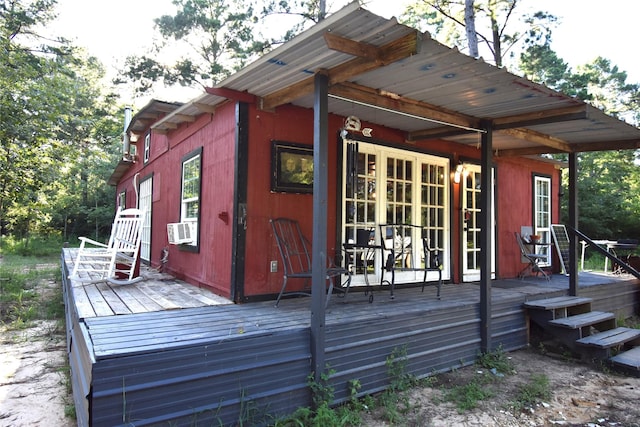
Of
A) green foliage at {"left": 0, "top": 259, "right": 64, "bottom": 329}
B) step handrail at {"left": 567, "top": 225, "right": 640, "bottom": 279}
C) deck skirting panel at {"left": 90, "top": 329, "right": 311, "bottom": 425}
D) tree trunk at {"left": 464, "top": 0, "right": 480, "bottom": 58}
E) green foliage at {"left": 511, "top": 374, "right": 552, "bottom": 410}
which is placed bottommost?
green foliage at {"left": 511, "top": 374, "right": 552, "bottom": 410}

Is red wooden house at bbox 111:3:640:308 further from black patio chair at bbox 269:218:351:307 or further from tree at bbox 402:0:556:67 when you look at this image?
tree at bbox 402:0:556:67

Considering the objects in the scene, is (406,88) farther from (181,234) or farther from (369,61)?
(181,234)

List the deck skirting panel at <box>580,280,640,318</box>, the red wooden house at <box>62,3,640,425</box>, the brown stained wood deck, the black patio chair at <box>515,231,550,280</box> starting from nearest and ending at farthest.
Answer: the red wooden house at <box>62,3,640,425</box> → the brown stained wood deck → the deck skirting panel at <box>580,280,640,318</box> → the black patio chair at <box>515,231,550,280</box>

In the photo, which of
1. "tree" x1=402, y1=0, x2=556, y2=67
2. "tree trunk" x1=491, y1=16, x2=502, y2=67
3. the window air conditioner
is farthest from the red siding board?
"tree" x1=402, y1=0, x2=556, y2=67

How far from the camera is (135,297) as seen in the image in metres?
3.96

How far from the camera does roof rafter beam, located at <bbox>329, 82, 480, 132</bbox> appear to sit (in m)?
3.35

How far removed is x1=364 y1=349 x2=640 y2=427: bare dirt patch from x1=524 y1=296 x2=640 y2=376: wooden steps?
0.51 ft

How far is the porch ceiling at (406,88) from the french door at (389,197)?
0.42 metres

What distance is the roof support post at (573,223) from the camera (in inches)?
211

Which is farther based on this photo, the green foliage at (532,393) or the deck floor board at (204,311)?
the green foliage at (532,393)

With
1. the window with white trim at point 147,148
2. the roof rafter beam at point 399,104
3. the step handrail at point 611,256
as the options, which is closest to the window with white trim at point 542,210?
the step handrail at point 611,256

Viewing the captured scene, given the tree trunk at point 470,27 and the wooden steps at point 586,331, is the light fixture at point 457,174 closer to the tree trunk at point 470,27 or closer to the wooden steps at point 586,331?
the wooden steps at point 586,331

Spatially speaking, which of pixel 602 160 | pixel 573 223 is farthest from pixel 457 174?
pixel 602 160

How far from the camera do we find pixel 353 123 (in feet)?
14.8
